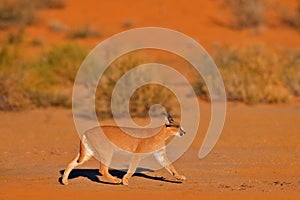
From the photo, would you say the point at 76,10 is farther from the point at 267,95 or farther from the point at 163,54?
the point at 267,95

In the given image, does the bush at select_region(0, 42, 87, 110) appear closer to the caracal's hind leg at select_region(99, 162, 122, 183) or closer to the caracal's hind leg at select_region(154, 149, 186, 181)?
the caracal's hind leg at select_region(99, 162, 122, 183)

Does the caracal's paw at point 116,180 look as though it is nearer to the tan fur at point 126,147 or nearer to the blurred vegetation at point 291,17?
the tan fur at point 126,147

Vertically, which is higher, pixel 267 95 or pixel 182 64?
pixel 182 64

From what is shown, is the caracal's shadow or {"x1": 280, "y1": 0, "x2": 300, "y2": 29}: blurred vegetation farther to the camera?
{"x1": 280, "y1": 0, "x2": 300, "y2": 29}: blurred vegetation

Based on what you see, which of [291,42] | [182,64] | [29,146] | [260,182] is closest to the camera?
[260,182]

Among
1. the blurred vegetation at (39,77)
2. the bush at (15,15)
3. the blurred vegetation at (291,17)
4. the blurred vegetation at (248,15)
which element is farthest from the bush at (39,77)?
the blurred vegetation at (291,17)

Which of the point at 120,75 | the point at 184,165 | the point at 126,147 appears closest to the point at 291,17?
the point at 120,75

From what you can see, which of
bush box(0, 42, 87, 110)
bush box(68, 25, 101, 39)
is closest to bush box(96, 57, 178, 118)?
bush box(0, 42, 87, 110)

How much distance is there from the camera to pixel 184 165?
1184cm

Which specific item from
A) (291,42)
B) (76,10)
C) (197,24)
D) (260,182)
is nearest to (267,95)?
(260,182)

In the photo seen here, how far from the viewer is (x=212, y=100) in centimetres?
2025

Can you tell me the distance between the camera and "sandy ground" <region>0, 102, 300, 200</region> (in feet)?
30.7

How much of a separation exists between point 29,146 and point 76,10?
32515mm

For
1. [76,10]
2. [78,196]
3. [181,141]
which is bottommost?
[78,196]
